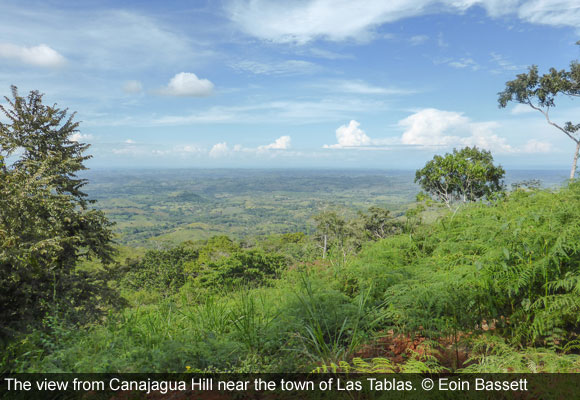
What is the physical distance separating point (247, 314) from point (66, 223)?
6249 millimetres

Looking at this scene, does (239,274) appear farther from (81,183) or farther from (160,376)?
(160,376)

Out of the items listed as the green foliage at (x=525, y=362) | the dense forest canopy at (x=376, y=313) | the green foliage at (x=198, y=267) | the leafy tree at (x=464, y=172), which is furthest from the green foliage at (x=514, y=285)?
the leafy tree at (x=464, y=172)

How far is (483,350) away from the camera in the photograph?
2.65 metres

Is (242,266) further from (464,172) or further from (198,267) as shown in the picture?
(464,172)

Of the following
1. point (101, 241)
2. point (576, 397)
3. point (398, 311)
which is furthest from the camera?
point (101, 241)

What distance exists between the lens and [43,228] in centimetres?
592

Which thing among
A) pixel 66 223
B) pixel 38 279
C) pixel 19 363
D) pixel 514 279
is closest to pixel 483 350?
pixel 514 279

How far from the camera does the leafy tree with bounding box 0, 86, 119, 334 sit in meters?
4.24

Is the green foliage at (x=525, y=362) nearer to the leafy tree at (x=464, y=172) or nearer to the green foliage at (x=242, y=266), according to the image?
the green foliage at (x=242, y=266)

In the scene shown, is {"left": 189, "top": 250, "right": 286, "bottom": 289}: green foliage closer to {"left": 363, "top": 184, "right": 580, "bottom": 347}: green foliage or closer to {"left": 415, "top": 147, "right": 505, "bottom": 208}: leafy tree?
{"left": 415, "top": 147, "right": 505, "bottom": 208}: leafy tree

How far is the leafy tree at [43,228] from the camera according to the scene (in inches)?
167
